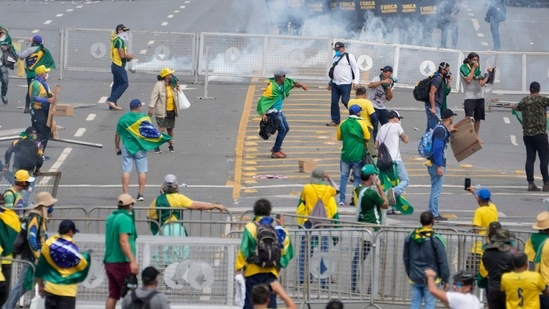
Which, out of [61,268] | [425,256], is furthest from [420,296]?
[61,268]

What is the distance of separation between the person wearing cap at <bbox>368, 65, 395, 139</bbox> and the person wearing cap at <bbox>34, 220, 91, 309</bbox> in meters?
11.0

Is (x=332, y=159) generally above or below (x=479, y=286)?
above

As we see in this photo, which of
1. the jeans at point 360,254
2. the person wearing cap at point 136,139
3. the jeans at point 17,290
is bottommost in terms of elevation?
the jeans at point 17,290

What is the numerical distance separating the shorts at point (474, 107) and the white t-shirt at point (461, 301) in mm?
13737

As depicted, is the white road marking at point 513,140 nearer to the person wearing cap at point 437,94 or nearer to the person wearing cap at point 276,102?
the person wearing cap at point 437,94

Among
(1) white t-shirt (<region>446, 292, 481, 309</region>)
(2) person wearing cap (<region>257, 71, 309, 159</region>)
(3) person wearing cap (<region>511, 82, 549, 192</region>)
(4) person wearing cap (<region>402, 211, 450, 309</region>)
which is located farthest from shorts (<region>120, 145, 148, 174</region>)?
(1) white t-shirt (<region>446, 292, 481, 309</region>)

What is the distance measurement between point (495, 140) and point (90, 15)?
21322 mm

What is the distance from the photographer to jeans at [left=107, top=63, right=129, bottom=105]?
30.3 meters

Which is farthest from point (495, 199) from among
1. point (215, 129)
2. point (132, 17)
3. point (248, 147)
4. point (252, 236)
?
point (132, 17)

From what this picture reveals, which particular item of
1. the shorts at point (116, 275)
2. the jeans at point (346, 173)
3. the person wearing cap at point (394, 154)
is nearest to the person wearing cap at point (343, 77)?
the jeans at point (346, 173)

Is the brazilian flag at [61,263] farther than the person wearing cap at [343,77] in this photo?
No

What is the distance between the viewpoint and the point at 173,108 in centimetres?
2594

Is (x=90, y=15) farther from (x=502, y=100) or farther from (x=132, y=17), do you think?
(x=502, y=100)

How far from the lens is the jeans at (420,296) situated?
1523cm
